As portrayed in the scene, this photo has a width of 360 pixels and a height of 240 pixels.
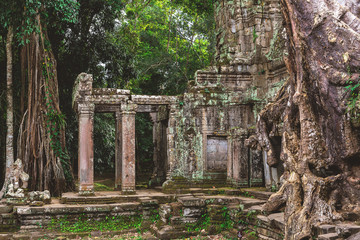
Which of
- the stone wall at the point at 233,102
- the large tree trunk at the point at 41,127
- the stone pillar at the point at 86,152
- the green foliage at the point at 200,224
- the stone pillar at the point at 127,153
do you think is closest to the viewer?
the green foliage at the point at 200,224

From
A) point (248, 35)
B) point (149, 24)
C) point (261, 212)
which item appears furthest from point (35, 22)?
point (149, 24)

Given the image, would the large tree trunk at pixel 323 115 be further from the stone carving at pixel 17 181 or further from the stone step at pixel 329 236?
the stone carving at pixel 17 181

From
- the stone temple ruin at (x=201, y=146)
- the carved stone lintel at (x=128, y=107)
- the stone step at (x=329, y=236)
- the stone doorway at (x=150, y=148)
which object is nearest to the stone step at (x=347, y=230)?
the stone step at (x=329, y=236)

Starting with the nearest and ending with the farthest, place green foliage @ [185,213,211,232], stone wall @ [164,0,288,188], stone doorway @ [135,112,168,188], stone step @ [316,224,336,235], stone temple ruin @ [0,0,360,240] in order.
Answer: stone step @ [316,224,336,235] → green foliage @ [185,213,211,232] → stone temple ruin @ [0,0,360,240] → stone wall @ [164,0,288,188] → stone doorway @ [135,112,168,188]

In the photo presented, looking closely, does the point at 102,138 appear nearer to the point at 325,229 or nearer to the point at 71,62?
the point at 71,62

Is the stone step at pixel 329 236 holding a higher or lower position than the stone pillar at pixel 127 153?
lower

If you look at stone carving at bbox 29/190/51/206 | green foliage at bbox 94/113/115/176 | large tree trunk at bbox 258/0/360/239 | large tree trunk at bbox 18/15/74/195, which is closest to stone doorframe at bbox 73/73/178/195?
stone carving at bbox 29/190/51/206

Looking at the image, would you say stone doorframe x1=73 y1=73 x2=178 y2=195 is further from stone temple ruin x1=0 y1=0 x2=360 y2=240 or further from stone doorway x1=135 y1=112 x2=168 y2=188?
stone doorway x1=135 y1=112 x2=168 y2=188

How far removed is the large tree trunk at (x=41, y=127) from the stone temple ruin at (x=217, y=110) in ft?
3.42

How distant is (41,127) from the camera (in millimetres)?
11820

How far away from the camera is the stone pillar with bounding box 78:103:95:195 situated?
10781mm

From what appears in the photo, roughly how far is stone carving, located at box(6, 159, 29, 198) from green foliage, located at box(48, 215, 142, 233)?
4.00 feet

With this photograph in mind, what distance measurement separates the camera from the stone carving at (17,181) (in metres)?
10.2

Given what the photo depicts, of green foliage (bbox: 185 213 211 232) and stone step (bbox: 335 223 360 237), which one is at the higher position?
stone step (bbox: 335 223 360 237)
